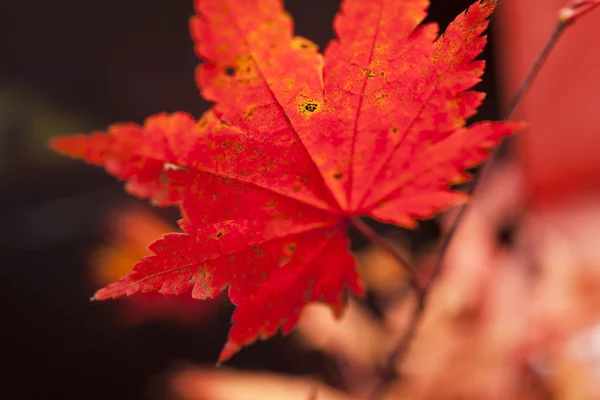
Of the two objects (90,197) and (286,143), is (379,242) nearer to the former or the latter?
(286,143)

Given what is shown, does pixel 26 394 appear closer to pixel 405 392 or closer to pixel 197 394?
pixel 197 394

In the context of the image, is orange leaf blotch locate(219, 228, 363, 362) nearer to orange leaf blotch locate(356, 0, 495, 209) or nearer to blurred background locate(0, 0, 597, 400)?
orange leaf blotch locate(356, 0, 495, 209)

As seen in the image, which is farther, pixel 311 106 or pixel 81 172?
pixel 81 172

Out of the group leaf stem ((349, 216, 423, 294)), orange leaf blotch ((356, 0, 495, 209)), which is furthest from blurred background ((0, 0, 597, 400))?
orange leaf blotch ((356, 0, 495, 209))

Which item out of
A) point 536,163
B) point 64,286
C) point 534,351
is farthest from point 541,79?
point 64,286

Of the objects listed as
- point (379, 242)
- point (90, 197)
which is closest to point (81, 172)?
point (90, 197)

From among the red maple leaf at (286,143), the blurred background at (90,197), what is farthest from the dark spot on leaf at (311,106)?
the blurred background at (90,197)

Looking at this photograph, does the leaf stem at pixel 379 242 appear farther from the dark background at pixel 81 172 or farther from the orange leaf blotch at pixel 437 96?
the dark background at pixel 81 172
